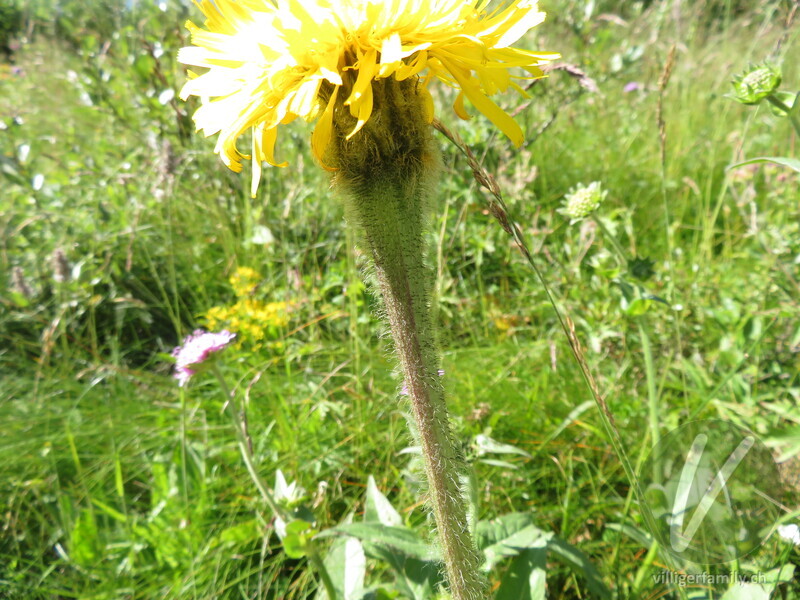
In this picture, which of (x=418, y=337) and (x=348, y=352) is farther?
(x=348, y=352)

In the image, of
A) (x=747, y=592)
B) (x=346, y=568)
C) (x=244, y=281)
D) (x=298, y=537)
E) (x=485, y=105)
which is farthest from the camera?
Answer: (x=244, y=281)

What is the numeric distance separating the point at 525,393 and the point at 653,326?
617mm

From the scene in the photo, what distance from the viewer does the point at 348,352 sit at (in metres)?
2.05

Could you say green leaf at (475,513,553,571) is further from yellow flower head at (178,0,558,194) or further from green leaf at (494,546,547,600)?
yellow flower head at (178,0,558,194)

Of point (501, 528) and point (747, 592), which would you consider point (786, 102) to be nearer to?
point (747, 592)

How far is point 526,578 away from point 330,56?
3.50 ft

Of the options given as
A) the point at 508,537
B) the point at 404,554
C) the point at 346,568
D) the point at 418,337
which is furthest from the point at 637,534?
the point at 418,337

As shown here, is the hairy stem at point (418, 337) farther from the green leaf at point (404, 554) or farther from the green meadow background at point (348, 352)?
the green leaf at point (404, 554)

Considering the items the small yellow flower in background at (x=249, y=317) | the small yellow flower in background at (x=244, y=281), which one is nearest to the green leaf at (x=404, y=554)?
the small yellow flower in background at (x=249, y=317)

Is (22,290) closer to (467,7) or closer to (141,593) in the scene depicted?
(141,593)

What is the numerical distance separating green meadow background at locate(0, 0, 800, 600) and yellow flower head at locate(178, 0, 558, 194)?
0.29m

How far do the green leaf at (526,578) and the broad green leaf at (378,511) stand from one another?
0.27m

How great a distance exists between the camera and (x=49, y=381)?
2.20 meters

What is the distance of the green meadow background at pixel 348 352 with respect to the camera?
148cm
